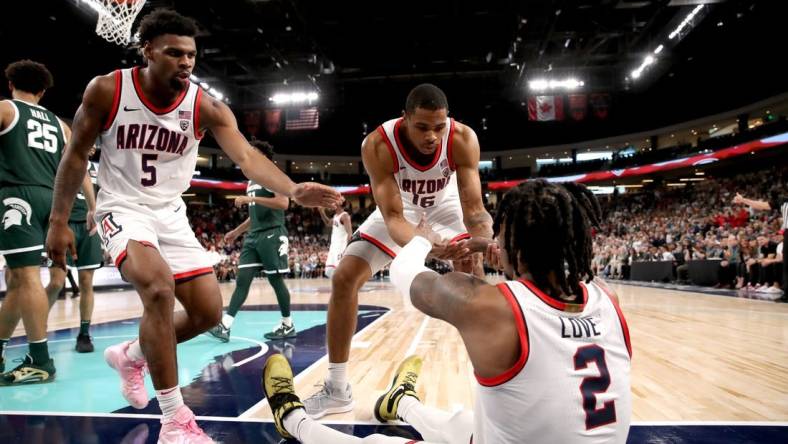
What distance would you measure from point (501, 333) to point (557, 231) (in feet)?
1.16

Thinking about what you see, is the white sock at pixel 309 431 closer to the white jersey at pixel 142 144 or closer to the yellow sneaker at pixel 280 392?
the yellow sneaker at pixel 280 392

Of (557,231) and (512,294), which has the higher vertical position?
(557,231)

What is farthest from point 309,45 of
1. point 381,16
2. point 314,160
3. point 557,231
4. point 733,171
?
point 733,171

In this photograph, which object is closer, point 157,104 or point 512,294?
point 512,294

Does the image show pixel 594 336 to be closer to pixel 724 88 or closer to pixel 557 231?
pixel 557 231

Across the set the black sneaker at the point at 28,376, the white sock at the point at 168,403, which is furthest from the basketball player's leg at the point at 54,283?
the white sock at the point at 168,403

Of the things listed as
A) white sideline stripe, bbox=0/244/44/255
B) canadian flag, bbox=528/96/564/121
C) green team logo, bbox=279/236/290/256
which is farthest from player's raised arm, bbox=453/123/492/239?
canadian flag, bbox=528/96/564/121

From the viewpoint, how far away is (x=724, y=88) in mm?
25844

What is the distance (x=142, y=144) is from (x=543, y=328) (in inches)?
88.0

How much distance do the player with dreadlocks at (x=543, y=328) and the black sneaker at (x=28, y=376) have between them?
3285 mm

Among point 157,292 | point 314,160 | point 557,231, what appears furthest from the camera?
point 314,160

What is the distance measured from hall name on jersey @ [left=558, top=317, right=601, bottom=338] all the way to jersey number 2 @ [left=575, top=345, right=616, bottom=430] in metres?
0.04

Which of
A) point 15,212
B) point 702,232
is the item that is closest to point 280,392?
point 15,212

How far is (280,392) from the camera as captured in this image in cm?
253
